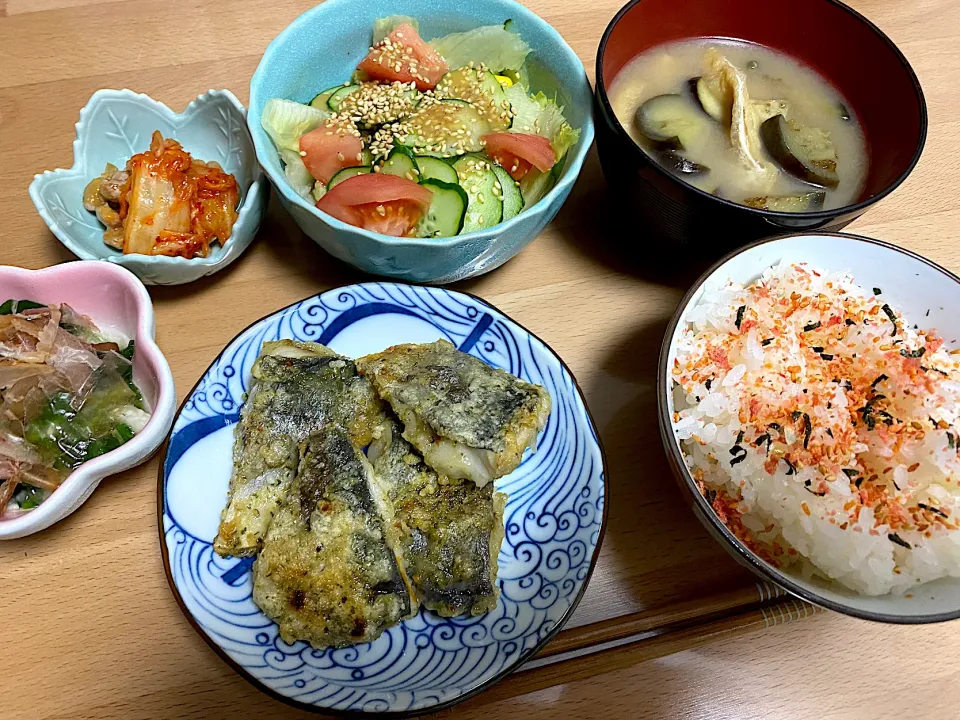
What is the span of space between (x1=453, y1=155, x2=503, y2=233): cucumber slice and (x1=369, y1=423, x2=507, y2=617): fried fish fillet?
610 mm

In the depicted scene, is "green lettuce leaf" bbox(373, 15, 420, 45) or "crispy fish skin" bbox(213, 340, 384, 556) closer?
"crispy fish skin" bbox(213, 340, 384, 556)

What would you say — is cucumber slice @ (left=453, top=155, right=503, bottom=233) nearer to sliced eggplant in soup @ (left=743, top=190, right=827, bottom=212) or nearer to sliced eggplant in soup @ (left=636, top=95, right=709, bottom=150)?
sliced eggplant in soup @ (left=636, top=95, right=709, bottom=150)

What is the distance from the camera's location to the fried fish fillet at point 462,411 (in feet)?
4.79

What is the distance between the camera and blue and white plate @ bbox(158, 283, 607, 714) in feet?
4.39

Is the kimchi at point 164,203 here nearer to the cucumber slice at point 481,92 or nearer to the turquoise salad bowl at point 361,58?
the turquoise salad bowl at point 361,58

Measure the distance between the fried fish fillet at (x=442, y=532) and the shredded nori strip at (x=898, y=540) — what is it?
32.5 inches

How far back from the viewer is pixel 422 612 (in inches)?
57.2

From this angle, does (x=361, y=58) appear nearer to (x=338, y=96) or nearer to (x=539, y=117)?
(x=338, y=96)

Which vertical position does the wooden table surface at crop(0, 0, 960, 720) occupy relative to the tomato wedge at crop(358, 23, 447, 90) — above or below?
below

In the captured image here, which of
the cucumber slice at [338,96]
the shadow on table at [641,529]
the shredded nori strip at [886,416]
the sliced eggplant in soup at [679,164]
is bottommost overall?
the shadow on table at [641,529]

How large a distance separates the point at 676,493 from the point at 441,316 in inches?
30.5

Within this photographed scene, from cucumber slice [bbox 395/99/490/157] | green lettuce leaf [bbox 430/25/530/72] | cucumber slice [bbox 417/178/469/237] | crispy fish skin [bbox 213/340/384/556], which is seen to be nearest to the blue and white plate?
crispy fish skin [bbox 213/340/384/556]

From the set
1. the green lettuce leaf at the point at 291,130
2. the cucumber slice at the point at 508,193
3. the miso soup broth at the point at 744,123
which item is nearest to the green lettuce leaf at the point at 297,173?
the green lettuce leaf at the point at 291,130

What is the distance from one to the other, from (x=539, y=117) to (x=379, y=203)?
611 mm
